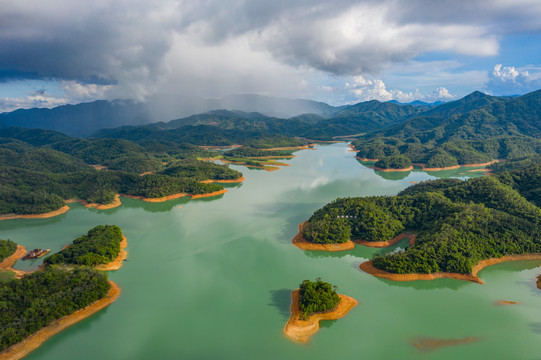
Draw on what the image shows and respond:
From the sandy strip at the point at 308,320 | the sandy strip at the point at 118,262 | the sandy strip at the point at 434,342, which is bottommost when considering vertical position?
the sandy strip at the point at 434,342

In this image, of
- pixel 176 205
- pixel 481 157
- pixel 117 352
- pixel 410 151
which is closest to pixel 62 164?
pixel 176 205

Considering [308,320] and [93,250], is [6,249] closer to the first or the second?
[93,250]

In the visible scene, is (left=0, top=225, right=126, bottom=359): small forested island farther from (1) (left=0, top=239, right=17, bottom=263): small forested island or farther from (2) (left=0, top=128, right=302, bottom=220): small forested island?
(2) (left=0, top=128, right=302, bottom=220): small forested island

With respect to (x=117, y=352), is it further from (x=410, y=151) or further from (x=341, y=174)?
(x=410, y=151)

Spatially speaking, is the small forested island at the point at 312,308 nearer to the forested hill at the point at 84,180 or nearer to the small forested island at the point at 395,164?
the forested hill at the point at 84,180

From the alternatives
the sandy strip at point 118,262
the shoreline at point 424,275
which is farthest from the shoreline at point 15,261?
the shoreline at point 424,275
